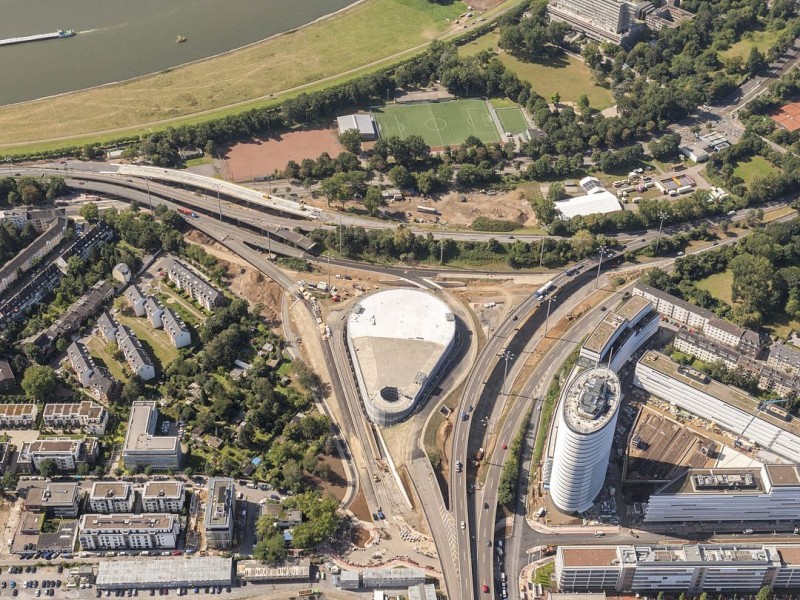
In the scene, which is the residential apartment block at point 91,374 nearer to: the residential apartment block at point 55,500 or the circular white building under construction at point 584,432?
the residential apartment block at point 55,500

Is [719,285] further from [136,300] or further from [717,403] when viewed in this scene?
[136,300]

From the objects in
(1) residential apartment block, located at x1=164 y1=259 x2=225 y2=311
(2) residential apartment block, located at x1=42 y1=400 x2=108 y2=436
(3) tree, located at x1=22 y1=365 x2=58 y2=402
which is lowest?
(2) residential apartment block, located at x1=42 y1=400 x2=108 y2=436

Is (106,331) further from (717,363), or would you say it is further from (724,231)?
(724,231)

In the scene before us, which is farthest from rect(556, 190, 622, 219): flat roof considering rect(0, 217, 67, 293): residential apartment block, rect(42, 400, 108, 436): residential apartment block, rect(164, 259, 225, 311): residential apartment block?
rect(0, 217, 67, 293): residential apartment block

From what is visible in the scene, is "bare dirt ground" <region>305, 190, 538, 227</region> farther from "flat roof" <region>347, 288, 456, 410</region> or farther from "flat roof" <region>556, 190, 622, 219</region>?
"flat roof" <region>347, 288, 456, 410</region>

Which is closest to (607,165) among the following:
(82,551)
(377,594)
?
(377,594)
